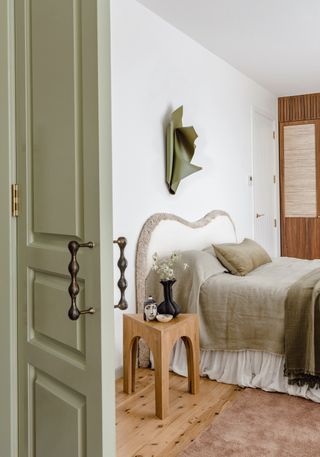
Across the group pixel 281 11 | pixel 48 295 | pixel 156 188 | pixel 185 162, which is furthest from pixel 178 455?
pixel 281 11

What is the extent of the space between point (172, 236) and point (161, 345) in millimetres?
1263

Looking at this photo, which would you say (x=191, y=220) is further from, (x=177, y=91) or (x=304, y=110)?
(x=304, y=110)

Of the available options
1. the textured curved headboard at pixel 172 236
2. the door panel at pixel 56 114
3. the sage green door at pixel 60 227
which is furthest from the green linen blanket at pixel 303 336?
the door panel at pixel 56 114

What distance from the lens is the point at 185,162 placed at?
363 centimetres

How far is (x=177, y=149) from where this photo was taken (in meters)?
3.58

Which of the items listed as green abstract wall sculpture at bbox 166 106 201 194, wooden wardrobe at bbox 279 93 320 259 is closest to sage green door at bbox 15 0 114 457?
green abstract wall sculpture at bbox 166 106 201 194

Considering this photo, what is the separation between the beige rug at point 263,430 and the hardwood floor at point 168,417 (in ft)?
0.23

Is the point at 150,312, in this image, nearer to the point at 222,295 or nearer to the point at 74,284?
the point at 222,295

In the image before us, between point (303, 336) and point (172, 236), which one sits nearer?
point (303, 336)

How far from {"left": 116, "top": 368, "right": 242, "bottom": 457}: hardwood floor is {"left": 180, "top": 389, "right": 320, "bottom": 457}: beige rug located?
0.07m

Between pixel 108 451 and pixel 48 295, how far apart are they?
0.44 meters

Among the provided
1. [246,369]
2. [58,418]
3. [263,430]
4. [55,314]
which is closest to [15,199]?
[55,314]

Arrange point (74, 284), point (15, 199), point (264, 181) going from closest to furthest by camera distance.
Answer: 1. point (74, 284)
2. point (15, 199)
3. point (264, 181)

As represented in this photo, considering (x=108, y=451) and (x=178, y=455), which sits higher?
(x=108, y=451)
